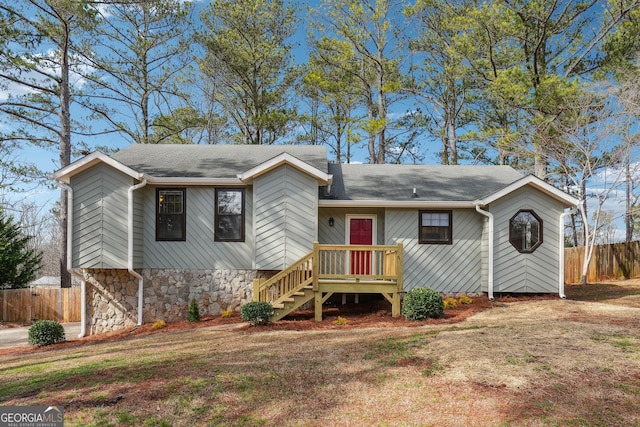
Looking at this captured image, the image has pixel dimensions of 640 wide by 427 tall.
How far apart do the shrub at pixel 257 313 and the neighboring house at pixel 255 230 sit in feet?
5.17

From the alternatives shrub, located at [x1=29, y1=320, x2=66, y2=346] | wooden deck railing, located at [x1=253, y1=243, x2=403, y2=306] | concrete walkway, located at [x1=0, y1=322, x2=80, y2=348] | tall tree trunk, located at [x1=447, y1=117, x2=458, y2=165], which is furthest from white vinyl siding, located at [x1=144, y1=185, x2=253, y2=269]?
tall tree trunk, located at [x1=447, y1=117, x2=458, y2=165]

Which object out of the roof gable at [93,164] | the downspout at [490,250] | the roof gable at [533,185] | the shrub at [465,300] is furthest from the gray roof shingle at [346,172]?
the shrub at [465,300]

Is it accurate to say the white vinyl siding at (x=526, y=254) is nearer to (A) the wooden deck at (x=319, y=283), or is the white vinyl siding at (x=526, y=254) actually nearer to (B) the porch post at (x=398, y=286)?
(B) the porch post at (x=398, y=286)

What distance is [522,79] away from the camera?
659 inches

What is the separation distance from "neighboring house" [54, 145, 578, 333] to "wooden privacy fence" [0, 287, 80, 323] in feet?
15.9

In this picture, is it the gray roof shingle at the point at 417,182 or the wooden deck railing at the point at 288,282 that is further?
the gray roof shingle at the point at 417,182

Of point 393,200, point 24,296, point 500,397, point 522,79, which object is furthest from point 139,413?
point 522,79

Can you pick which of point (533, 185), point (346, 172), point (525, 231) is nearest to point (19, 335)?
point (346, 172)

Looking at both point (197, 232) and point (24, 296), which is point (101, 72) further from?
point (197, 232)

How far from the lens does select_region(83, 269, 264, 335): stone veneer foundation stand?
11.1 meters

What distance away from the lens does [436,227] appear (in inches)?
455

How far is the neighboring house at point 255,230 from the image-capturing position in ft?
34.6

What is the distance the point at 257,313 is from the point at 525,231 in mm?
7936

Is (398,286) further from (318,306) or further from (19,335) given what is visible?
(19,335)
